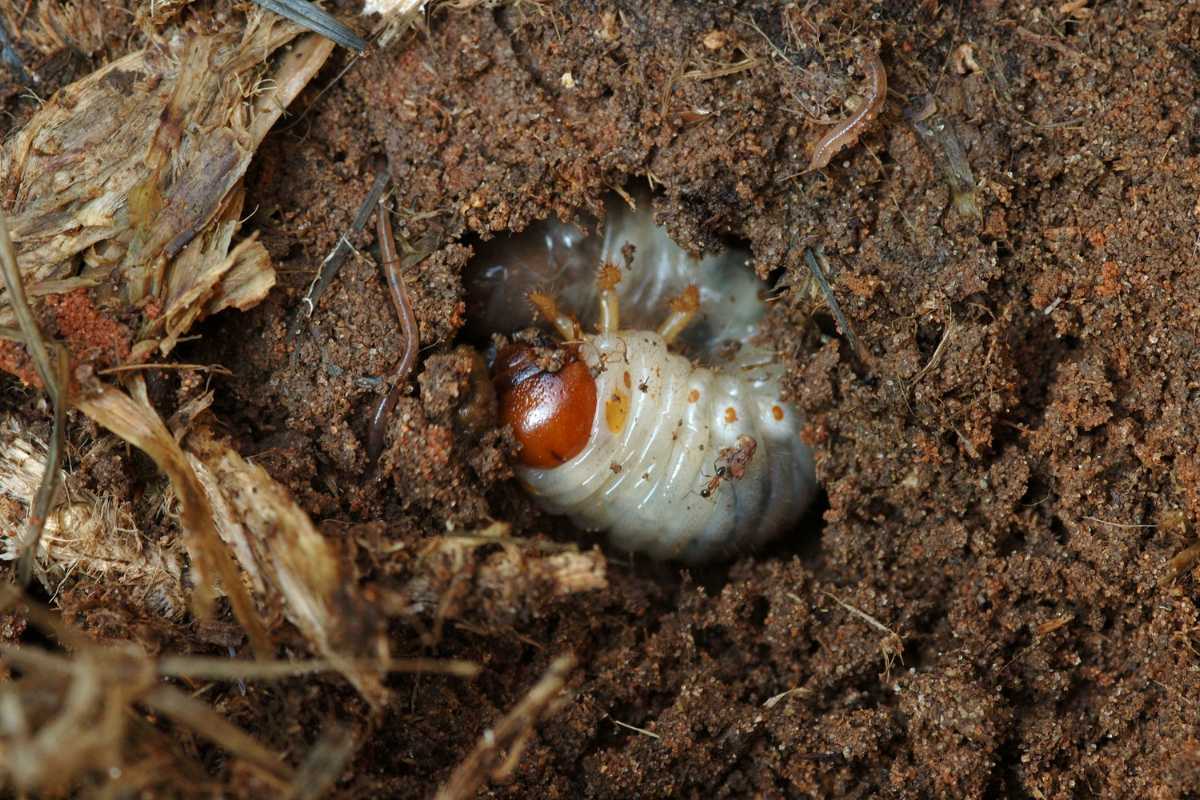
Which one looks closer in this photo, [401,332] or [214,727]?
[214,727]

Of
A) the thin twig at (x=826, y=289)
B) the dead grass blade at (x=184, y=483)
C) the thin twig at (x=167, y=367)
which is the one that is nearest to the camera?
the dead grass blade at (x=184, y=483)

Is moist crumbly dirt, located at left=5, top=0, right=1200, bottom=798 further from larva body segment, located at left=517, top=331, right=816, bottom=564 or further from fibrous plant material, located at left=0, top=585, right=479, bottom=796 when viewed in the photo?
→ fibrous plant material, located at left=0, top=585, right=479, bottom=796

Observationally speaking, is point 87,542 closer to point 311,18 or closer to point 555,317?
point 311,18

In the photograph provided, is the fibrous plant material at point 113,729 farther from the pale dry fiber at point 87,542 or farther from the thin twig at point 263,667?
the pale dry fiber at point 87,542

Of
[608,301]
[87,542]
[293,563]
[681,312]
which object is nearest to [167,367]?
[87,542]


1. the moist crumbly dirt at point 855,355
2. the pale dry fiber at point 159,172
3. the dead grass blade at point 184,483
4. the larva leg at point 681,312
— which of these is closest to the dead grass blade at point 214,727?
the dead grass blade at point 184,483

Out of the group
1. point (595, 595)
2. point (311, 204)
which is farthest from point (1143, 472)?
point (311, 204)

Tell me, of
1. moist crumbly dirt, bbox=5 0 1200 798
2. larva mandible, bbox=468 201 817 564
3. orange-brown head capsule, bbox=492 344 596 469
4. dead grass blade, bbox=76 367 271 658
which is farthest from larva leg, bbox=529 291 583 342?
dead grass blade, bbox=76 367 271 658
